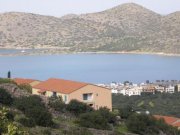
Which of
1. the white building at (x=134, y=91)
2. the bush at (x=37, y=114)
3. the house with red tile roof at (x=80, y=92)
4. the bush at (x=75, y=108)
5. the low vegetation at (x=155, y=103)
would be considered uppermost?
the bush at (x=37, y=114)

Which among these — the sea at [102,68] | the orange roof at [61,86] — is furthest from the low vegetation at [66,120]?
the sea at [102,68]

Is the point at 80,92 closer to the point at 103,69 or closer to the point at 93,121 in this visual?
the point at 93,121

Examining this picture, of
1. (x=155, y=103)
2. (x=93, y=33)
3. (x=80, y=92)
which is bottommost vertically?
(x=155, y=103)

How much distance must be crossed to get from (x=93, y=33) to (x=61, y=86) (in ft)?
451

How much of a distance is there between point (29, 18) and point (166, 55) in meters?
A: 61.5

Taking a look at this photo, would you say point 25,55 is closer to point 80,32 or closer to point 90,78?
point 80,32

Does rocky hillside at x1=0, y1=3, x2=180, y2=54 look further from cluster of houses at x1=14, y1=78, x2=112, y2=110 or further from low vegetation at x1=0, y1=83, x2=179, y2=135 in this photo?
low vegetation at x1=0, y1=83, x2=179, y2=135

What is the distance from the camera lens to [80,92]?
67.2 feet

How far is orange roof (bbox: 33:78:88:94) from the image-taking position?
20266 millimetres

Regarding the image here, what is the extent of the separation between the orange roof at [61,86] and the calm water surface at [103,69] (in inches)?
1963

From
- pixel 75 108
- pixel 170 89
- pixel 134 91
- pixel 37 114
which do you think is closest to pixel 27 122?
pixel 37 114

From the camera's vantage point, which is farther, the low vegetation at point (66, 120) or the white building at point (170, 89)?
the white building at point (170, 89)

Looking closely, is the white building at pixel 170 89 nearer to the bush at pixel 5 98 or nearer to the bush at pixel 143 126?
the bush at pixel 143 126

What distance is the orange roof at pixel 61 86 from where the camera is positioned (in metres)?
20.3
